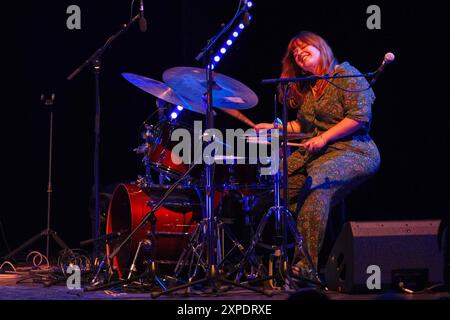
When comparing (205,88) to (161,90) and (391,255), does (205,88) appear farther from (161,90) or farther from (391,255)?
(391,255)

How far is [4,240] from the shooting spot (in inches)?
241

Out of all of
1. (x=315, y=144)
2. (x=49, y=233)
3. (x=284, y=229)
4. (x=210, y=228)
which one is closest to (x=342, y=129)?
(x=315, y=144)

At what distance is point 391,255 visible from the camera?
3664mm

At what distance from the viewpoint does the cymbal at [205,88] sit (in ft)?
12.3

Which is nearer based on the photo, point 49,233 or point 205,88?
point 205,88

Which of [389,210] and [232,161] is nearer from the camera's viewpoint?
[232,161]

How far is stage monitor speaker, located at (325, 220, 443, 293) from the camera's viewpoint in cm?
364

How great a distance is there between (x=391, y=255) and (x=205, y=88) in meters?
1.44

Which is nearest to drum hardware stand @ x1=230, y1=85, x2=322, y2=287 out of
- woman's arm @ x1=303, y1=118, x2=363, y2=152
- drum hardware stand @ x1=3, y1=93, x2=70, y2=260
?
woman's arm @ x1=303, y1=118, x2=363, y2=152

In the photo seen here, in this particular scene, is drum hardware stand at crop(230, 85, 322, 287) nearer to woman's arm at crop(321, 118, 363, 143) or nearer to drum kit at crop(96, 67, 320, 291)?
drum kit at crop(96, 67, 320, 291)
